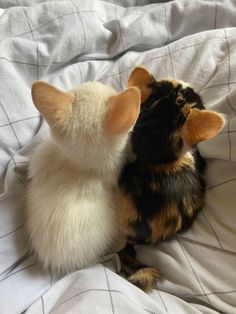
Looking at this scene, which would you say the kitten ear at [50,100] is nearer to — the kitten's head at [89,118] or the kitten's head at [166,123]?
the kitten's head at [89,118]

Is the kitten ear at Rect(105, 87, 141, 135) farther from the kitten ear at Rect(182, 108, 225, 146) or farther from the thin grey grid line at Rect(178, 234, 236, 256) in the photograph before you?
the thin grey grid line at Rect(178, 234, 236, 256)

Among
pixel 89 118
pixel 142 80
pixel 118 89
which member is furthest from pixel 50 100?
pixel 118 89

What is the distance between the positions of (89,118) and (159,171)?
162 mm

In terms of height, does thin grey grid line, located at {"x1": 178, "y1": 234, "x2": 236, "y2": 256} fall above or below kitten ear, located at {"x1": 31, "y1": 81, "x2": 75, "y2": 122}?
below

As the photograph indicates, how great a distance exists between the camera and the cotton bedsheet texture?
0.68 metres

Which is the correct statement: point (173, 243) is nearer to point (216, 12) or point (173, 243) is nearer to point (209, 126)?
point (209, 126)

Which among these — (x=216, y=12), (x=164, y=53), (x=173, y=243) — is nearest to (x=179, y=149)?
(x=173, y=243)

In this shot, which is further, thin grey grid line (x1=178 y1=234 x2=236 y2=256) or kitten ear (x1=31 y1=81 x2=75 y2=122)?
thin grey grid line (x1=178 y1=234 x2=236 y2=256)

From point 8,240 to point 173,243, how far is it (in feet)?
1.00

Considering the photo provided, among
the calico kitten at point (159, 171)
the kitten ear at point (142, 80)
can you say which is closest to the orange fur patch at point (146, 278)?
the calico kitten at point (159, 171)

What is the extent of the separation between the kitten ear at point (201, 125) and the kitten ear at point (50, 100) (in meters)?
0.18

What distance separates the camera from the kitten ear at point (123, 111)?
533mm

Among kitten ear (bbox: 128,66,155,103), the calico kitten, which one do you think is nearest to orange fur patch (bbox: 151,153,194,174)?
the calico kitten

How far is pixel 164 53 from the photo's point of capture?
85 centimetres
